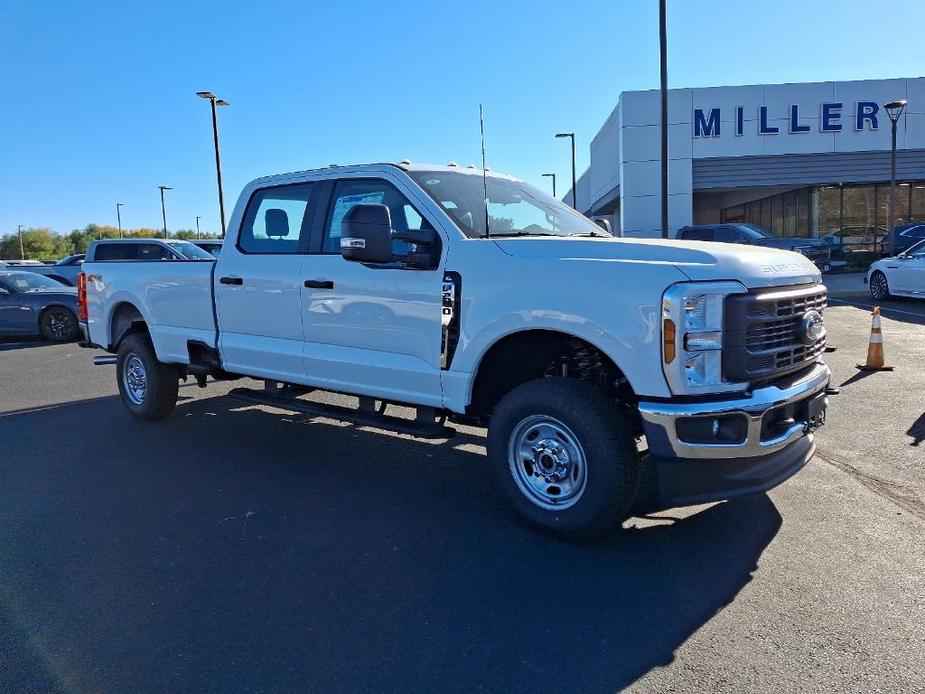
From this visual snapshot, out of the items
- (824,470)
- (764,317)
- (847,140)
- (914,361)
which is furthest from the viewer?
(847,140)

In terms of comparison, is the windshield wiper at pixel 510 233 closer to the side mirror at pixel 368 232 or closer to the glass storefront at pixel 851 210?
the side mirror at pixel 368 232

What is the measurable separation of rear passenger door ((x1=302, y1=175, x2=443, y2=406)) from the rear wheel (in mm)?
14637

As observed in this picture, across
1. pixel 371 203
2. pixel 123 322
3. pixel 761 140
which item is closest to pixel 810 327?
pixel 371 203

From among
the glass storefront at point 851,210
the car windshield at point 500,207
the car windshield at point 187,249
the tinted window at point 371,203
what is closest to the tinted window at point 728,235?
the glass storefront at point 851,210

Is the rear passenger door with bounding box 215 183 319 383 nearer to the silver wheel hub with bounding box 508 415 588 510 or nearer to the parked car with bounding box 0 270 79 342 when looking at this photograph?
the silver wheel hub with bounding box 508 415 588 510

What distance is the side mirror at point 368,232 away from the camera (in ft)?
14.5

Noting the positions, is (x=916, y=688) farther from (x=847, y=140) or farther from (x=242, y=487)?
(x=847, y=140)

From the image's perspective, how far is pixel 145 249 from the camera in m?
17.5

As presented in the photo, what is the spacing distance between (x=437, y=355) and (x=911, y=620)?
2741 millimetres

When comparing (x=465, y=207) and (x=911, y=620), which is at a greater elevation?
(x=465, y=207)

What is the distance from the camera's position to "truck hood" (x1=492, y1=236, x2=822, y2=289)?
374cm

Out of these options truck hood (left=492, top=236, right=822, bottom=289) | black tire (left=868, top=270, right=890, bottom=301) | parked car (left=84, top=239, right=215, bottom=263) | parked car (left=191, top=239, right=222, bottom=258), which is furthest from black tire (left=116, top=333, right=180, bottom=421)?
black tire (left=868, top=270, right=890, bottom=301)

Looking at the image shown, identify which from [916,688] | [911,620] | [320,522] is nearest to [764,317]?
[911,620]

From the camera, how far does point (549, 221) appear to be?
5293 mm
